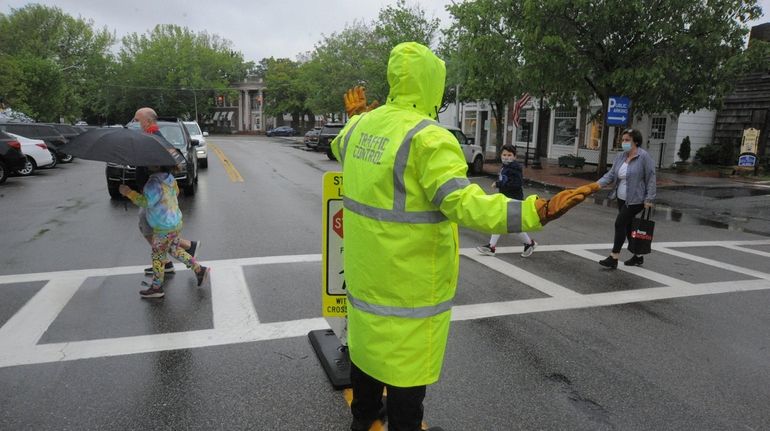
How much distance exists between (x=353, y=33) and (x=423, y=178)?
42447 millimetres

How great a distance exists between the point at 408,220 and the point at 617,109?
1649 centimetres

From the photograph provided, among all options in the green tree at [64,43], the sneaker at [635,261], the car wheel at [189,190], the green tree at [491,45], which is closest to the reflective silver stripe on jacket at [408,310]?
the sneaker at [635,261]

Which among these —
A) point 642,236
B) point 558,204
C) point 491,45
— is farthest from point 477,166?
point 558,204

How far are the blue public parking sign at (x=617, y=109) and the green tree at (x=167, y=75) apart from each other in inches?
2347

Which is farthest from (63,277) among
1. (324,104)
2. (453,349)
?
(324,104)

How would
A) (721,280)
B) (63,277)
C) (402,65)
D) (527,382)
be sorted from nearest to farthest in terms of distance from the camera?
(402,65) → (527,382) → (63,277) → (721,280)

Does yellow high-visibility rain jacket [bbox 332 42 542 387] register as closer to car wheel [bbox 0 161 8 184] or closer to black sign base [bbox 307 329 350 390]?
black sign base [bbox 307 329 350 390]

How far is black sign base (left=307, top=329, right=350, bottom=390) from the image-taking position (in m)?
3.66

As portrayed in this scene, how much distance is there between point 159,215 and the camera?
17.4 feet

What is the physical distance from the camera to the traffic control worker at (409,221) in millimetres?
2115

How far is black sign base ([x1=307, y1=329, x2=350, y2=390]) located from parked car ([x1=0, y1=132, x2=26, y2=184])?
14267 mm

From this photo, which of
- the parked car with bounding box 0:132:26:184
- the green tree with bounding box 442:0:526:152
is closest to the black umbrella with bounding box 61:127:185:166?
the parked car with bounding box 0:132:26:184

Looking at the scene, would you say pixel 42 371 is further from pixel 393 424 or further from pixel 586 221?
pixel 586 221

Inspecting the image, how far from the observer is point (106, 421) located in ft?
10.4
